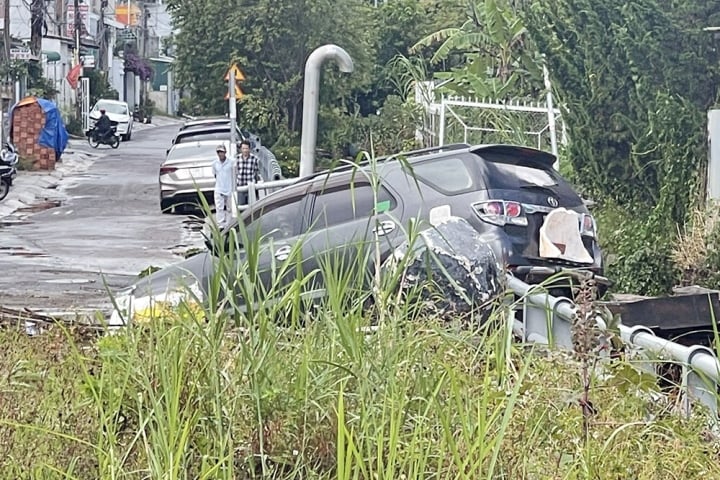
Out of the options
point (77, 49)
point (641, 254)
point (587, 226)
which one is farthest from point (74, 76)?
point (587, 226)

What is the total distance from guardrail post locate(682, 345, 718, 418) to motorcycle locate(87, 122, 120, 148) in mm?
42778

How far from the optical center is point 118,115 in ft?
164

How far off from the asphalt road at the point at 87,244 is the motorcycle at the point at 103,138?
13.2 meters

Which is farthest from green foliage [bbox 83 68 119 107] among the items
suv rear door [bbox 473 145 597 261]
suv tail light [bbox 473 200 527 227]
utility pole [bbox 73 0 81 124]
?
suv tail light [bbox 473 200 527 227]

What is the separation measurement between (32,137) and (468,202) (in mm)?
27145

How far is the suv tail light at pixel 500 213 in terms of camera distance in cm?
890

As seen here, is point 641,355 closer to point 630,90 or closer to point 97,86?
point 630,90

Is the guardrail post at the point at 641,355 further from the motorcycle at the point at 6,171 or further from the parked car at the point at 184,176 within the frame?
the motorcycle at the point at 6,171

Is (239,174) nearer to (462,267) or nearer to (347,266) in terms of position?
(462,267)

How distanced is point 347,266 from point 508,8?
743 inches

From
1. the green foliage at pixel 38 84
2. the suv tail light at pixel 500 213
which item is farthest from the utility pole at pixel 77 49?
the suv tail light at pixel 500 213

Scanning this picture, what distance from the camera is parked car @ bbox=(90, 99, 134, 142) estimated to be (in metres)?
49.1

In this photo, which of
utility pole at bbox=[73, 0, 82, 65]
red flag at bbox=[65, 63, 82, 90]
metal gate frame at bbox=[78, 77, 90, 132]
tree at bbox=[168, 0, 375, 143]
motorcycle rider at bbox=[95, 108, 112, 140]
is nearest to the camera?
tree at bbox=[168, 0, 375, 143]

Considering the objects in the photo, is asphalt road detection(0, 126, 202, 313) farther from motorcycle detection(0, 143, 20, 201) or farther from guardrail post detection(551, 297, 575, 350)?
guardrail post detection(551, 297, 575, 350)
